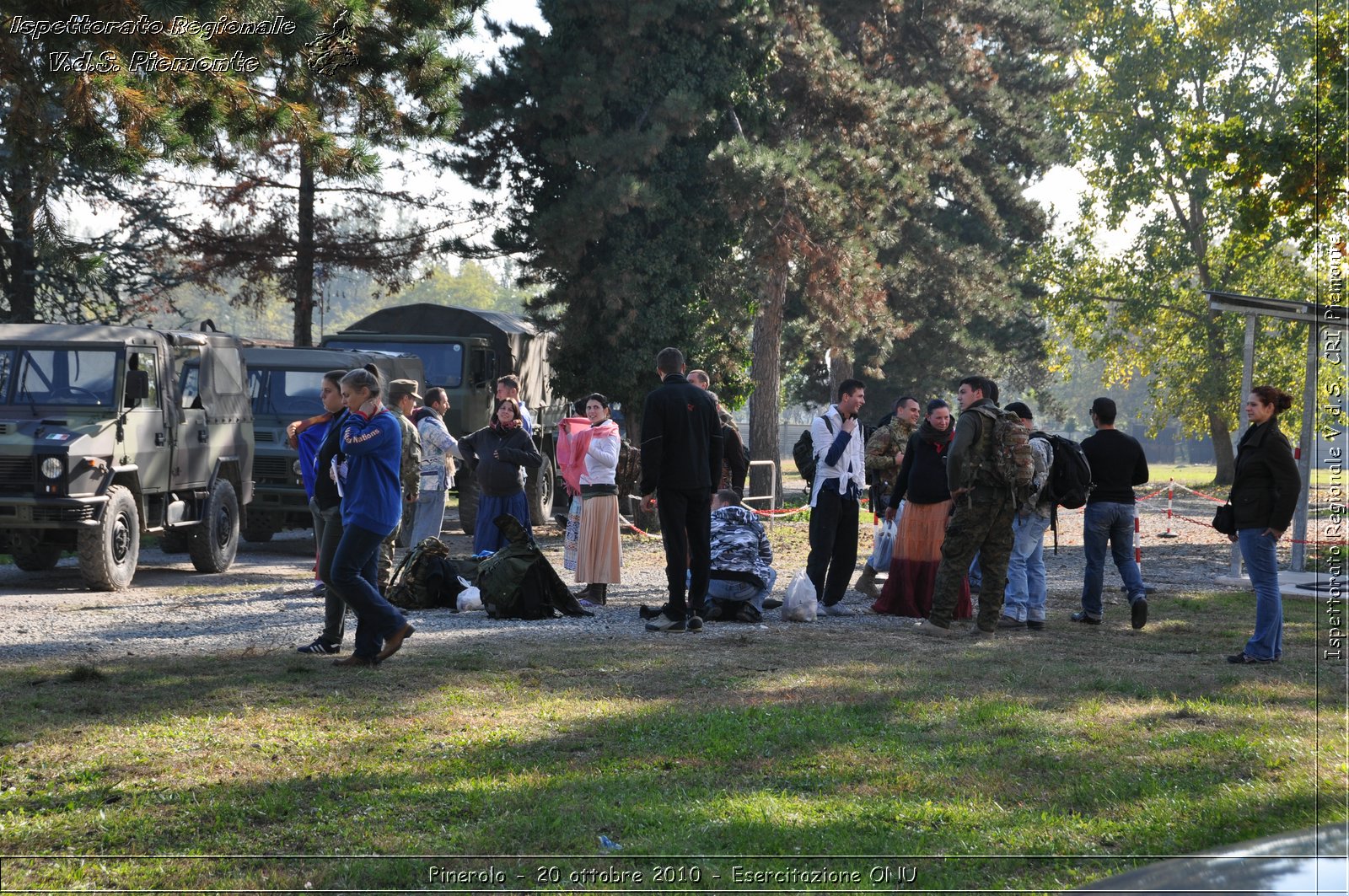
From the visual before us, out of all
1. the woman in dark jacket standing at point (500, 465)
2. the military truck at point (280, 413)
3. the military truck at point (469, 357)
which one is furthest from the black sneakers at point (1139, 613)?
the military truck at point (469, 357)

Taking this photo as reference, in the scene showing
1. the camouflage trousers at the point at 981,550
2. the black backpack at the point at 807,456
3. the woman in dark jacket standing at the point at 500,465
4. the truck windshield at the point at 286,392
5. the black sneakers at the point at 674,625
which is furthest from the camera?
the truck windshield at the point at 286,392

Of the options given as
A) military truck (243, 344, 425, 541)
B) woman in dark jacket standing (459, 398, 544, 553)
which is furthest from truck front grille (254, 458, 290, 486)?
woman in dark jacket standing (459, 398, 544, 553)

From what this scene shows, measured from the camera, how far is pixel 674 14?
21.5m

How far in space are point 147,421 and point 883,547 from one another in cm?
712

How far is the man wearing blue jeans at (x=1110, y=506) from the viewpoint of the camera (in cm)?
1114

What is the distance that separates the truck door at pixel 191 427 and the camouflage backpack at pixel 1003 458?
8.05 metres

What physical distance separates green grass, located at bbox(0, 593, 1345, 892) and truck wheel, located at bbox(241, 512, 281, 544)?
898cm

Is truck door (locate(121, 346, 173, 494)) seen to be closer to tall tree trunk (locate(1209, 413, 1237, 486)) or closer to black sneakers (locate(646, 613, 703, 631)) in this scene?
black sneakers (locate(646, 613, 703, 631))

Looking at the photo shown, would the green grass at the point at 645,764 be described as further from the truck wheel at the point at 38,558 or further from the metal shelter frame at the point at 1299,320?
the truck wheel at the point at 38,558

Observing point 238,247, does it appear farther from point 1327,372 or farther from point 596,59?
point 1327,372

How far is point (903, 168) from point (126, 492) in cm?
1753

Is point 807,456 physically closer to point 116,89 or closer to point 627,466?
point 116,89

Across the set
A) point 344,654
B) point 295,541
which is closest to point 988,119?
point 295,541

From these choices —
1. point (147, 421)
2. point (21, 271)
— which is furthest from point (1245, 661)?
point (21, 271)
